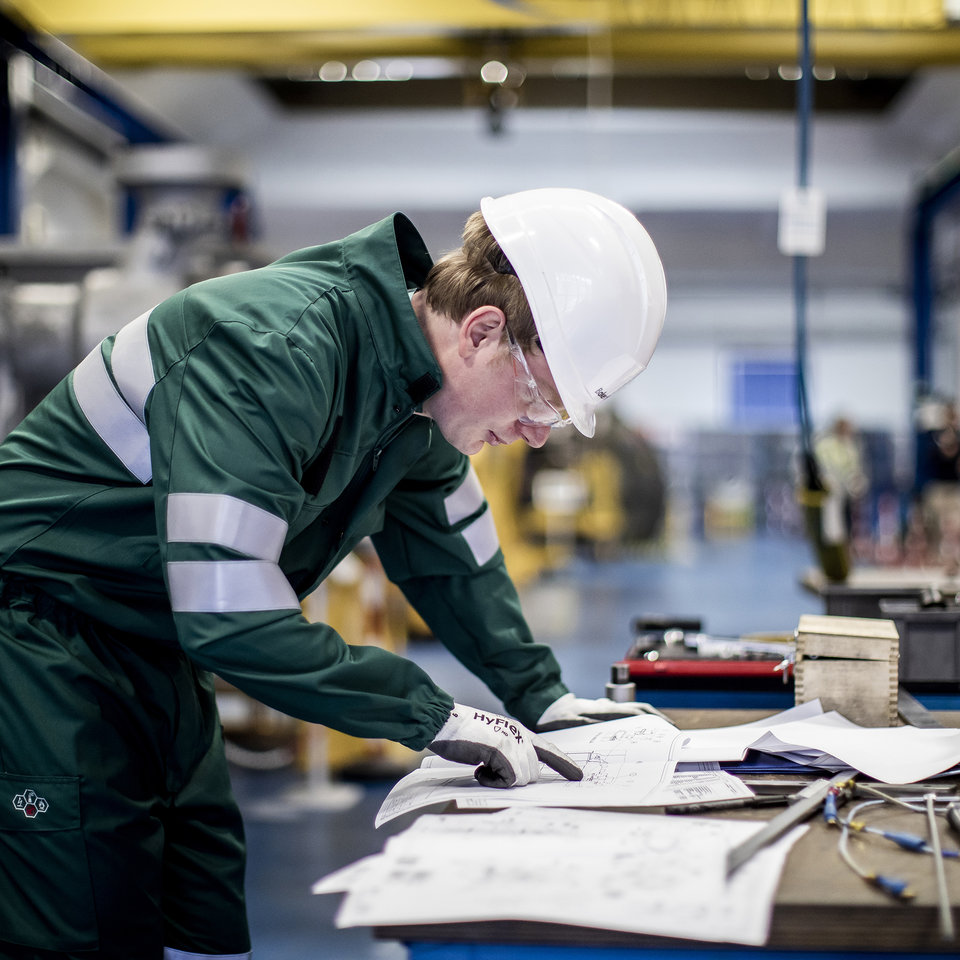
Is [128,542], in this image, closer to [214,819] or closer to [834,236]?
[214,819]

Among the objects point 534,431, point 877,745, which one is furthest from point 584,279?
point 877,745

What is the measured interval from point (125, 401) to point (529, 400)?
0.48 m

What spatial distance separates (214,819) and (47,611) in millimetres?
382

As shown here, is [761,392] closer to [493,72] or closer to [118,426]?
[493,72]

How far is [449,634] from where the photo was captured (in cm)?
155

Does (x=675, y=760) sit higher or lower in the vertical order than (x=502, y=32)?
lower

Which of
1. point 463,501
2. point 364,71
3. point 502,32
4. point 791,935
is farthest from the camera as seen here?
point 364,71

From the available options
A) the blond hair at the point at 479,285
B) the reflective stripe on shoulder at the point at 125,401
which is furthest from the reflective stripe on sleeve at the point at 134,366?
the blond hair at the point at 479,285

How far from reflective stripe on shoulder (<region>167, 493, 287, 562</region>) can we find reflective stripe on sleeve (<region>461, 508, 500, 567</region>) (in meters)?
0.51

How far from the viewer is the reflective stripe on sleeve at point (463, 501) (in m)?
1.53

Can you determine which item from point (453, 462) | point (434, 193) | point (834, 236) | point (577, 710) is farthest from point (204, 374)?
point (834, 236)

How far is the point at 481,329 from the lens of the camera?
1.27 m

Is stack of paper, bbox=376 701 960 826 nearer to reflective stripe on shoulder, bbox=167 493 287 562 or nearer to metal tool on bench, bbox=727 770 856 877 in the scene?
metal tool on bench, bbox=727 770 856 877

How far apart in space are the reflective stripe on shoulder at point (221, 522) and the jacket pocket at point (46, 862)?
39 centimetres
